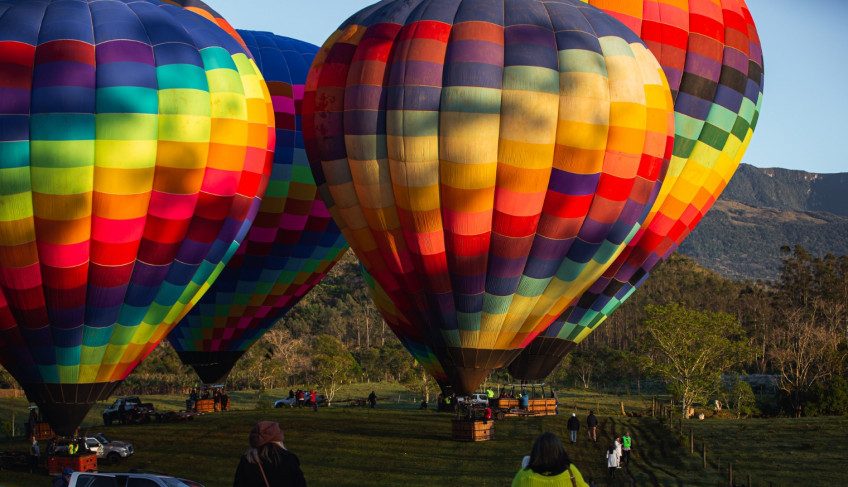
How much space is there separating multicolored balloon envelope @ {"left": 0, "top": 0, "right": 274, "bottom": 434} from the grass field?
10.1 ft

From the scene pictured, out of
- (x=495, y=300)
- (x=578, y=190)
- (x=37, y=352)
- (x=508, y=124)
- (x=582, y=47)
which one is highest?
(x=582, y=47)

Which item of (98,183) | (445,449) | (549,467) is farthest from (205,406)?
(549,467)

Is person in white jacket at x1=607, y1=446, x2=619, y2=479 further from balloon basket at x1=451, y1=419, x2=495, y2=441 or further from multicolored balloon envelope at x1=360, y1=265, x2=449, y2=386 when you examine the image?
multicolored balloon envelope at x1=360, y1=265, x2=449, y2=386

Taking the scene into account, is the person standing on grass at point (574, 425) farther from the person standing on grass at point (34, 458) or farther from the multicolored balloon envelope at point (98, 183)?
the person standing on grass at point (34, 458)

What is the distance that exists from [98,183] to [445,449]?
10.4m

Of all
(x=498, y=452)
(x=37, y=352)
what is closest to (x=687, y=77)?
(x=498, y=452)

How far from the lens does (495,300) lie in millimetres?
22016

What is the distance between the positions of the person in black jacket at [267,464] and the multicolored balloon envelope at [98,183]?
1551cm

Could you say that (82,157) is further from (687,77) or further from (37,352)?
(687,77)

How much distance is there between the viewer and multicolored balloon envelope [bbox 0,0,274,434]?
67.9 ft

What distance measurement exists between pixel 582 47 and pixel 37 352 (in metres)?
14.7

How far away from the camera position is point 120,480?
13055 mm

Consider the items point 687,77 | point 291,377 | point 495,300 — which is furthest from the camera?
point 291,377

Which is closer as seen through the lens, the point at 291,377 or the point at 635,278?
the point at 635,278
